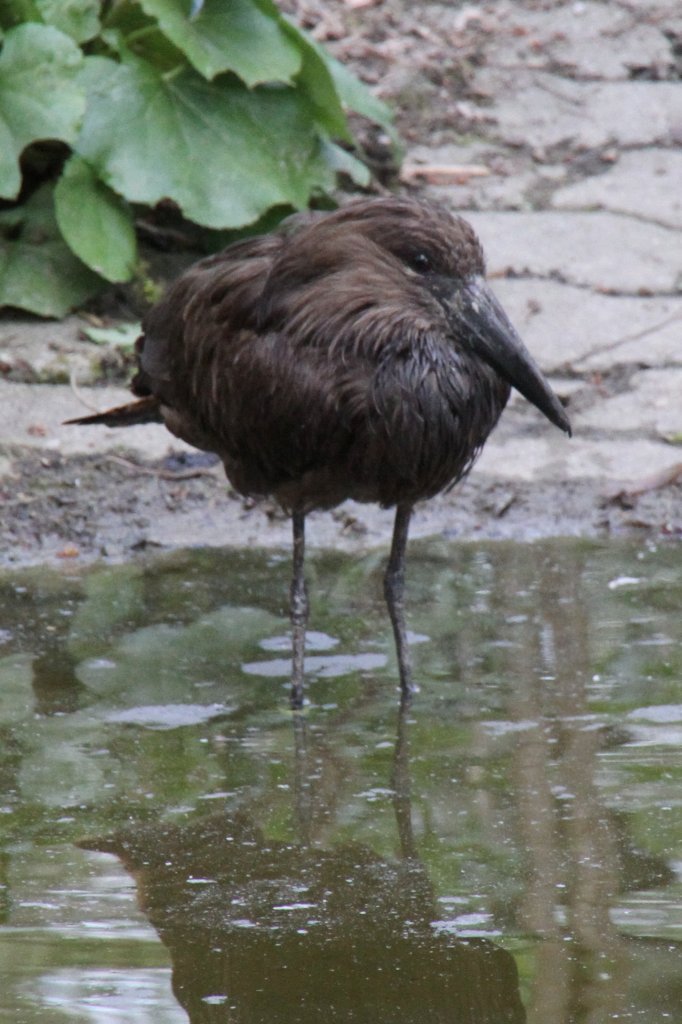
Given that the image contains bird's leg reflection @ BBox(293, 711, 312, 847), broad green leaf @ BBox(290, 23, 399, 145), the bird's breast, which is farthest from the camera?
broad green leaf @ BBox(290, 23, 399, 145)

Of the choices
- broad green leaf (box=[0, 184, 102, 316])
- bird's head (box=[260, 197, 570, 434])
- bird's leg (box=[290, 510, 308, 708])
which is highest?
bird's head (box=[260, 197, 570, 434])

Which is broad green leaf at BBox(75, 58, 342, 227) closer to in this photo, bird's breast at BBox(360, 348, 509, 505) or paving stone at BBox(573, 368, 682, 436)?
paving stone at BBox(573, 368, 682, 436)

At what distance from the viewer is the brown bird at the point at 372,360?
409 cm

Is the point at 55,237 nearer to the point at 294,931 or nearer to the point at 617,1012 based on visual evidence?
the point at 294,931

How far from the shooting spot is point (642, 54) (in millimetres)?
8859

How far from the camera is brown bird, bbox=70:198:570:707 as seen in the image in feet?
13.4

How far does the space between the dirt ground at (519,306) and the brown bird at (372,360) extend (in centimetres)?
139

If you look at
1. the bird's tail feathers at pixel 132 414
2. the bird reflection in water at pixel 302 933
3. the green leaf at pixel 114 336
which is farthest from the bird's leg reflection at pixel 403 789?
the green leaf at pixel 114 336

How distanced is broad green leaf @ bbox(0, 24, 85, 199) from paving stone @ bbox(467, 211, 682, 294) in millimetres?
1957

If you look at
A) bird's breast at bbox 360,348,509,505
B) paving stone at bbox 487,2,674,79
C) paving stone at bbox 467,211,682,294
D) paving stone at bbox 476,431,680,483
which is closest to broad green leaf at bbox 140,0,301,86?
paving stone at bbox 467,211,682,294

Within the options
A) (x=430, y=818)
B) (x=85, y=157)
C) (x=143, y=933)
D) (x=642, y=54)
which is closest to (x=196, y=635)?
(x=430, y=818)

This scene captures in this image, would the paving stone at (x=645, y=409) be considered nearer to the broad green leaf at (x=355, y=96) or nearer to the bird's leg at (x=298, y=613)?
the broad green leaf at (x=355, y=96)

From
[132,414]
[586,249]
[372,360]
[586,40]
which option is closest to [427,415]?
[372,360]

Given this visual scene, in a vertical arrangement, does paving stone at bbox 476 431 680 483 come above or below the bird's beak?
below
